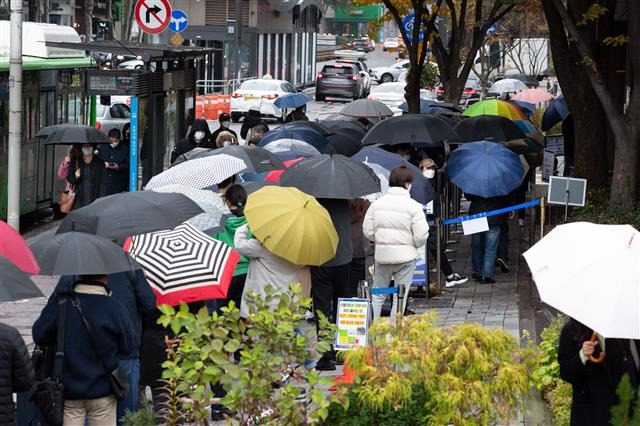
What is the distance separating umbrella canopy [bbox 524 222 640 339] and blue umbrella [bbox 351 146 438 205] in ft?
23.1

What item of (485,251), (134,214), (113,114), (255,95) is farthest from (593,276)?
(255,95)

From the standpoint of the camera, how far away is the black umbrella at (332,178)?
37.8 ft

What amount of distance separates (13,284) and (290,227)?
152 inches

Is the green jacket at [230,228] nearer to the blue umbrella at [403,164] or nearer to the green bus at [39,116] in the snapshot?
the blue umbrella at [403,164]

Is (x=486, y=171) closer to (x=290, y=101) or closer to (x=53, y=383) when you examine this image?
(x=53, y=383)

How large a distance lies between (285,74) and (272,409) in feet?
224

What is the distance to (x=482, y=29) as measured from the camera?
28.9 metres

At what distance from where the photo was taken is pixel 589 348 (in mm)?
6164

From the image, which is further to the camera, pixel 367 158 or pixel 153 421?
pixel 367 158

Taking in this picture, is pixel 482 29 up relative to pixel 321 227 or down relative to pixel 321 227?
up

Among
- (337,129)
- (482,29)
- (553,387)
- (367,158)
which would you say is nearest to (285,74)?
(482,29)

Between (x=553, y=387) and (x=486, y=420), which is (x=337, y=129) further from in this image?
(x=486, y=420)

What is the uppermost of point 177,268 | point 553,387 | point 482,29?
point 482,29

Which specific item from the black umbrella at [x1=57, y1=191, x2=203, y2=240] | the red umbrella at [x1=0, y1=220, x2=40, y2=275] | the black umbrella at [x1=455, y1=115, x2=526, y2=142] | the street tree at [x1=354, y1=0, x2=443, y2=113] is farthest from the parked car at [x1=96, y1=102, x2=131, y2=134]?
the red umbrella at [x1=0, y1=220, x2=40, y2=275]
